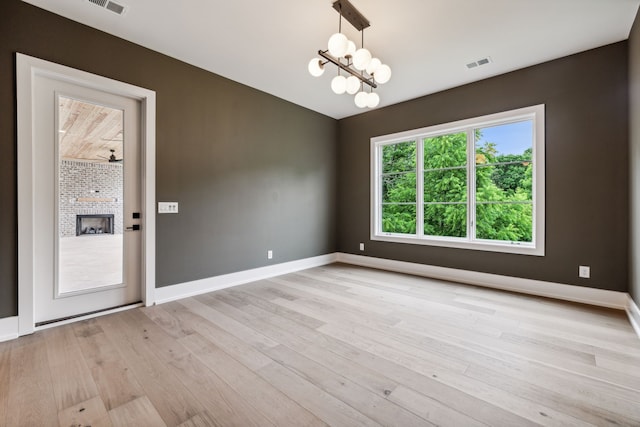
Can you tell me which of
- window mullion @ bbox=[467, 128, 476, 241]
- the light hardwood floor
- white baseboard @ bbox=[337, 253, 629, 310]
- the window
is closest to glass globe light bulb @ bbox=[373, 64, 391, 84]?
the window

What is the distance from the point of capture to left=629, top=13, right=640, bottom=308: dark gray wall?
99.8 inches

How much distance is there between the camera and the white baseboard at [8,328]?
227cm

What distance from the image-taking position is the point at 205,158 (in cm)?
361

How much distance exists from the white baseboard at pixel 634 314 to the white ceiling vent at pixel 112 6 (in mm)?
5346

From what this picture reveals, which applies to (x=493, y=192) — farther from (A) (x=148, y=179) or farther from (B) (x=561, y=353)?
(A) (x=148, y=179)

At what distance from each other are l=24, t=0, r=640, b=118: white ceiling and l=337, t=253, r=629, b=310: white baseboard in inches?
108

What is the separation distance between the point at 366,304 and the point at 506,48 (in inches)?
130

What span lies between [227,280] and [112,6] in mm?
3156

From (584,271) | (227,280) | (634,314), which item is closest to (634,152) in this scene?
(584,271)

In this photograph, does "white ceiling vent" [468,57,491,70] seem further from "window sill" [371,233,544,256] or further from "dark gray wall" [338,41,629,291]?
"window sill" [371,233,544,256]

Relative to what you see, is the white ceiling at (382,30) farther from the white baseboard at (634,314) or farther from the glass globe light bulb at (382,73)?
the white baseboard at (634,314)

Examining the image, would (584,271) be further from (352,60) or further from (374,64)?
(352,60)

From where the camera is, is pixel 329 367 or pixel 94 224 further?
pixel 94 224

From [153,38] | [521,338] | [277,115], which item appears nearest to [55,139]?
[153,38]
